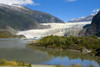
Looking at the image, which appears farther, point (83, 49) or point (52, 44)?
point (52, 44)

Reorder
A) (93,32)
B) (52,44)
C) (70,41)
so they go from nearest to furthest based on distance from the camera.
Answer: (70,41) < (52,44) < (93,32)

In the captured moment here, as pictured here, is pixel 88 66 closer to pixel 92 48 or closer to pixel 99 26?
pixel 92 48

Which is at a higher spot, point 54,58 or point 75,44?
point 75,44

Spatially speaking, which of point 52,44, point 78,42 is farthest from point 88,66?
point 52,44

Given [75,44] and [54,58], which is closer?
[54,58]

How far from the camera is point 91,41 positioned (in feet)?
230

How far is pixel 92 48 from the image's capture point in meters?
61.8

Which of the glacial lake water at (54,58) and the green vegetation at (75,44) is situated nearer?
the glacial lake water at (54,58)

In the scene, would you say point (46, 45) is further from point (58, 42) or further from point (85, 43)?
point (85, 43)

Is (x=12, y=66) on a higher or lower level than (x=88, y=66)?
higher

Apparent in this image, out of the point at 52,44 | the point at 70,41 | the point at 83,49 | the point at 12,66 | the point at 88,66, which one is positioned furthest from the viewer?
the point at 52,44

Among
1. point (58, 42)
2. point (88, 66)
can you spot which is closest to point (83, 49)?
point (58, 42)

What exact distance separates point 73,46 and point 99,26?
139046 mm

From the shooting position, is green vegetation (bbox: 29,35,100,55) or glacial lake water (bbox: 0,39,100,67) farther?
green vegetation (bbox: 29,35,100,55)
